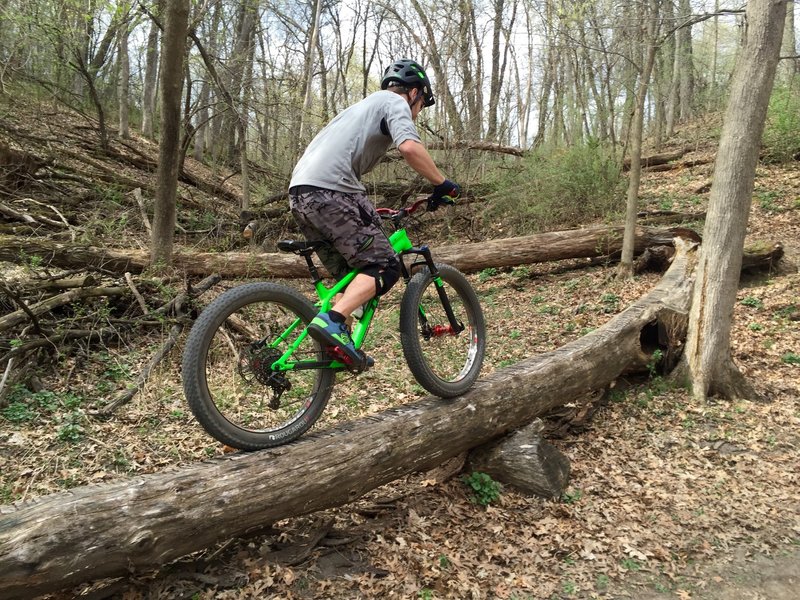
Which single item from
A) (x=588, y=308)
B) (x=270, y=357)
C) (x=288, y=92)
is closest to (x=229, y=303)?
(x=270, y=357)

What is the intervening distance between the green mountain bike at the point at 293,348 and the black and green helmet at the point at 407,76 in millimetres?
774

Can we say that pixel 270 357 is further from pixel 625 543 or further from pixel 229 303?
pixel 625 543

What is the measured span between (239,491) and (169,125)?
5.86m

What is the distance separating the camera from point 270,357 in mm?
3207

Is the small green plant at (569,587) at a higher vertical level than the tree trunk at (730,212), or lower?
lower

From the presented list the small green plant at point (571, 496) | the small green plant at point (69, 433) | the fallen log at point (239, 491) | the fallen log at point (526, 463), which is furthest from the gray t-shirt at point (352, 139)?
the small green plant at point (571, 496)

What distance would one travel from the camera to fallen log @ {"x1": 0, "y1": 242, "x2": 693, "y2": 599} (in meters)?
2.31

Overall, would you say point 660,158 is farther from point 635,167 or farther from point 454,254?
point 454,254

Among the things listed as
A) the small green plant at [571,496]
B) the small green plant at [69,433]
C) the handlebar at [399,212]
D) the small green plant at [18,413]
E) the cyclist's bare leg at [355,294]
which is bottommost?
the small green plant at [571,496]

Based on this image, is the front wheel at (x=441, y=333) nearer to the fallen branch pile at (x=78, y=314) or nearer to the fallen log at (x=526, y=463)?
the fallen log at (x=526, y=463)

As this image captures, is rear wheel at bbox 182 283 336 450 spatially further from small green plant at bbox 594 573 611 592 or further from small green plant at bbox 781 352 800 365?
small green plant at bbox 781 352 800 365

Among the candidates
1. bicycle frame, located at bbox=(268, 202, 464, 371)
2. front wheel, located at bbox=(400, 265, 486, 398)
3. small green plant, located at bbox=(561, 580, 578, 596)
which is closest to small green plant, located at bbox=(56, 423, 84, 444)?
bicycle frame, located at bbox=(268, 202, 464, 371)

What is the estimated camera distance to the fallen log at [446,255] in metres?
7.03

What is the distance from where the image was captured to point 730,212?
5434mm
